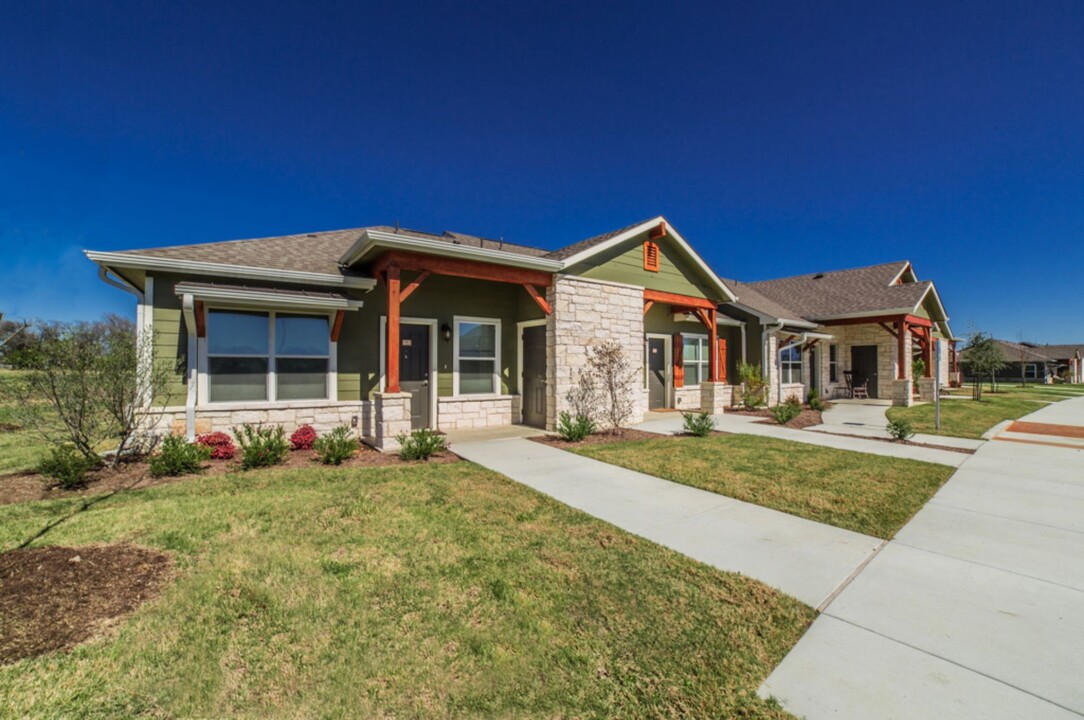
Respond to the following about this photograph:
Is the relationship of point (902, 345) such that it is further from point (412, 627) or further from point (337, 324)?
point (412, 627)

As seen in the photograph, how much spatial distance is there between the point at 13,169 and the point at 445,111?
13140mm

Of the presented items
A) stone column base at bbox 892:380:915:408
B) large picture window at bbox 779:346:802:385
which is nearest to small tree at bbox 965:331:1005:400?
stone column base at bbox 892:380:915:408

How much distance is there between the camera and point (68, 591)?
296 cm

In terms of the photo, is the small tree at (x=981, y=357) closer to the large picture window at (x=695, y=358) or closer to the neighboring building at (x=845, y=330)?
the neighboring building at (x=845, y=330)

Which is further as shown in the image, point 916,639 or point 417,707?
point 916,639

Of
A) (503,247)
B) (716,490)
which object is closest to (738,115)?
(503,247)

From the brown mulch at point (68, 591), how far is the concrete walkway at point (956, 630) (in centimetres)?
393

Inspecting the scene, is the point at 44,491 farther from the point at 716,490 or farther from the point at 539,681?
the point at 716,490

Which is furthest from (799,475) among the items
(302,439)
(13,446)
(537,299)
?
(13,446)

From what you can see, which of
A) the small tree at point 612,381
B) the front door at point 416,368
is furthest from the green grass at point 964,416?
the front door at point 416,368

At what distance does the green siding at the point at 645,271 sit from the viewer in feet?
35.6

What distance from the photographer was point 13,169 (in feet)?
42.1

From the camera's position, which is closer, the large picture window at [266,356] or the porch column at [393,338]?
the porch column at [393,338]

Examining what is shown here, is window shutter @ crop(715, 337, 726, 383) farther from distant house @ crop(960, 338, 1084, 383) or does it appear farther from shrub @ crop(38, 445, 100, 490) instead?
distant house @ crop(960, 338, 1084, 383)
